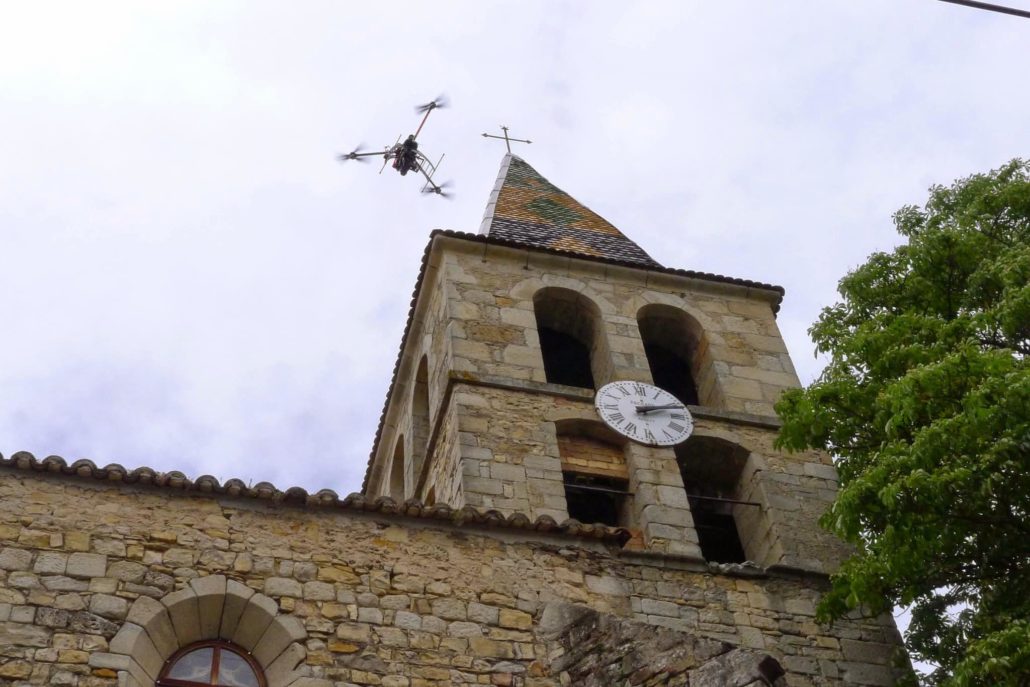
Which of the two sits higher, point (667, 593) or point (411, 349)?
point (411, 349)

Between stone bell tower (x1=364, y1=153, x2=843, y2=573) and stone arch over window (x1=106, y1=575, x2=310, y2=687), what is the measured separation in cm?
287

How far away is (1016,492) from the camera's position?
32.5ft

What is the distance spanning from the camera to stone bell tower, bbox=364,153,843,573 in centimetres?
1304

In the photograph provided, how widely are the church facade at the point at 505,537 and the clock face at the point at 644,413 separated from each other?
127 millimetres

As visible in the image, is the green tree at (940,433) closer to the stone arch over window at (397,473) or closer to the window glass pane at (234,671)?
the window glass pane at (234,671)

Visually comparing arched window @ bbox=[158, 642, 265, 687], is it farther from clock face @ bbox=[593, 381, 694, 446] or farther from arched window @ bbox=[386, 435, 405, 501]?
arched window @ bbox=[386, 435, 405, 501]

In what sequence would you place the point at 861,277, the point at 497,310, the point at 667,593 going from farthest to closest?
the point at 497,310 → the point at 861,277 → the point at 667,593

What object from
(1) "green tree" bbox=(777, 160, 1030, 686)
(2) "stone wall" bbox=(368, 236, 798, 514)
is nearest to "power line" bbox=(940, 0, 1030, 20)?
(1) "green tree" bbox=(777, 160, 1030, 686)

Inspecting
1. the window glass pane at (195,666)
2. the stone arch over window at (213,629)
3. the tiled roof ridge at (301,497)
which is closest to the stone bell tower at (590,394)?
the tiled roof ridge at (301,497)

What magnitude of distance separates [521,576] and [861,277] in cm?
453

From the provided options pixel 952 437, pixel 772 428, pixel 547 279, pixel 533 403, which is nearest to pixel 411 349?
pixel 547 279

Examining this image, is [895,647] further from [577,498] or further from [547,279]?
[547,279]

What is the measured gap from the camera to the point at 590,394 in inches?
562

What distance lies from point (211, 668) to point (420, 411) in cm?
761
